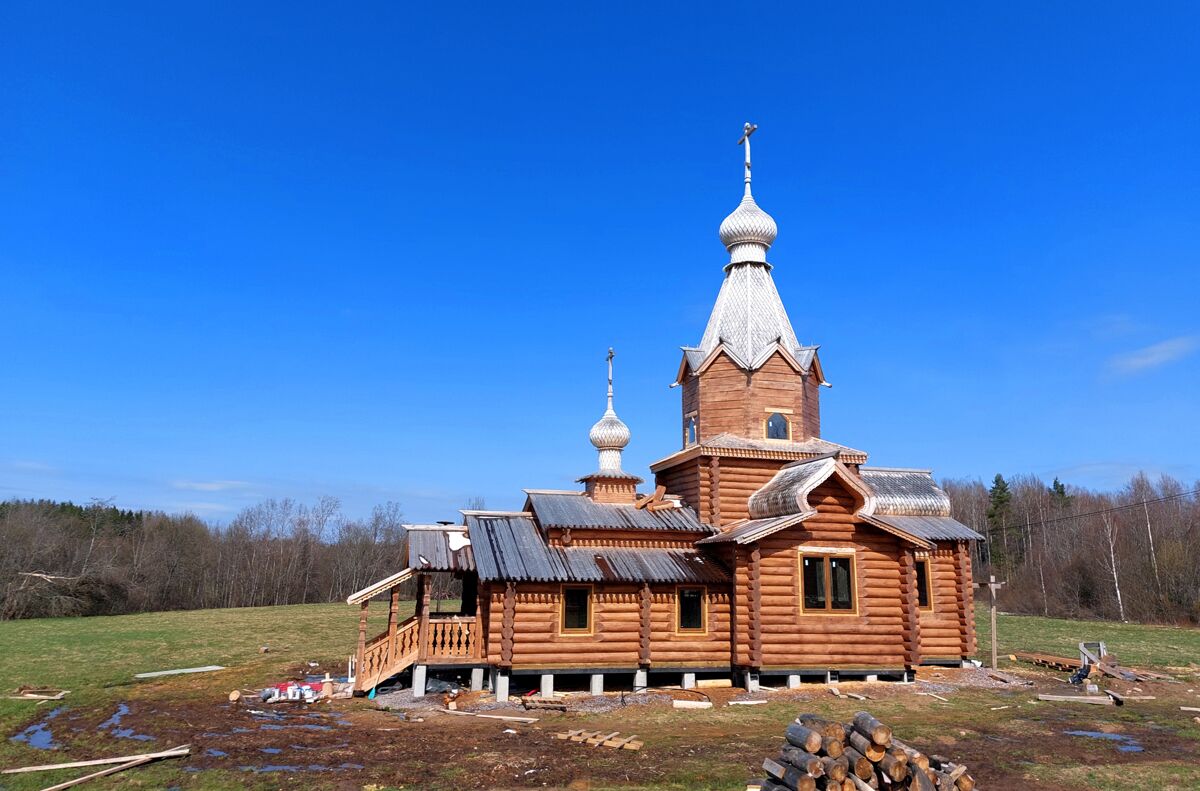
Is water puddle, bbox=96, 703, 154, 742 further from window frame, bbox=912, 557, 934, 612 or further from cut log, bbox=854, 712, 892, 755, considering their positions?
window frame, bbox=912, 557, 934, 612

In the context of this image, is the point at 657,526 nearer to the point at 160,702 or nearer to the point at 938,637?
the point at 938,637

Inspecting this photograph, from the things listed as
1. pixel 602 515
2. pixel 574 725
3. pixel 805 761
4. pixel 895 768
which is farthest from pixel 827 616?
pixel 805 761

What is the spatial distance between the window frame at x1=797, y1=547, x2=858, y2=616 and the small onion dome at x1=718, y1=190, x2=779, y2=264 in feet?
34.3

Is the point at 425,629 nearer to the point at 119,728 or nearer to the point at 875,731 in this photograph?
the point at 119,728

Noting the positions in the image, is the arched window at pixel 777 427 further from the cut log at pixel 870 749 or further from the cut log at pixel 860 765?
the cut log at pixel 860 765

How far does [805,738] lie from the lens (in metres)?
9.46

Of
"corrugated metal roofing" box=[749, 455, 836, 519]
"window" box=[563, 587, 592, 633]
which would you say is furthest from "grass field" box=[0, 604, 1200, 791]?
"corrugated metal roofing" box=[749, 455, 836, 519]

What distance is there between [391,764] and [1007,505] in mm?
74301

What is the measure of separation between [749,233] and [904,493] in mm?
10244

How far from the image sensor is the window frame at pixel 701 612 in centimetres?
2034

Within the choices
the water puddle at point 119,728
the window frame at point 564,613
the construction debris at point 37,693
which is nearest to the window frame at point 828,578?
the window frame at point 564,613

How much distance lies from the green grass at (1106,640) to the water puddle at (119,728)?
2372 centimetres

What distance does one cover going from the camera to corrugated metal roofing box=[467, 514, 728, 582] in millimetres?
19391

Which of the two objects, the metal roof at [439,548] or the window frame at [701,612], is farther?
the window frame at [701,612]
